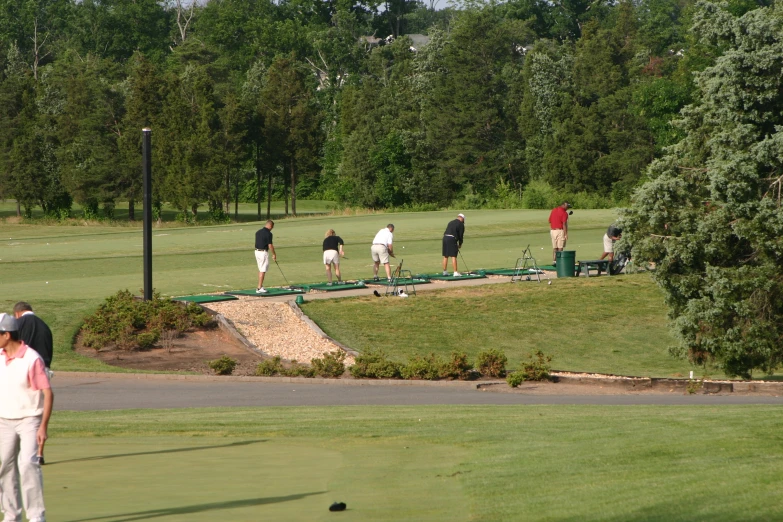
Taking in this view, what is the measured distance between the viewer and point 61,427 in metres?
13.6

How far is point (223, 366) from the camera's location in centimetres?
2089

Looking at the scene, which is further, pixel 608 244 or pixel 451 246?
pixel 608 244

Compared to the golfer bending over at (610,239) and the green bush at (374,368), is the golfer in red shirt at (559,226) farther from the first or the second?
the green bush at (374,368)

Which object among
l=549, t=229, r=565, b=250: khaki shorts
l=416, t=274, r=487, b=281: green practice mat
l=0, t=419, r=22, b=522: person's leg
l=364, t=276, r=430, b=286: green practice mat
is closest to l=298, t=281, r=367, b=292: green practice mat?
l=364, t=276, r=430, b=286: green practice mat

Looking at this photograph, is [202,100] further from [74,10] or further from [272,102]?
[74,10]

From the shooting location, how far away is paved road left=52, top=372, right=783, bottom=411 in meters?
16.9

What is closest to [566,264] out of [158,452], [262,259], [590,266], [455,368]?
→ [590,266]

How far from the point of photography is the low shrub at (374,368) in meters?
20.3

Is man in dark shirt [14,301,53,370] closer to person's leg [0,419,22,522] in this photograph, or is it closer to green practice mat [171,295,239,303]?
person's leg [0,419,22,522]

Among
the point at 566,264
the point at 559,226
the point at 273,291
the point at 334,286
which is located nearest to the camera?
the point at 273,291

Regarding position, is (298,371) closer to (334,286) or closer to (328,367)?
(328,367)

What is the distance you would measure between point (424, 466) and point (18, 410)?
3982mm

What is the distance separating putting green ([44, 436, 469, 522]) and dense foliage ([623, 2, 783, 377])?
40.7 ft

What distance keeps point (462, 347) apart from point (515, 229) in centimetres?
2959
